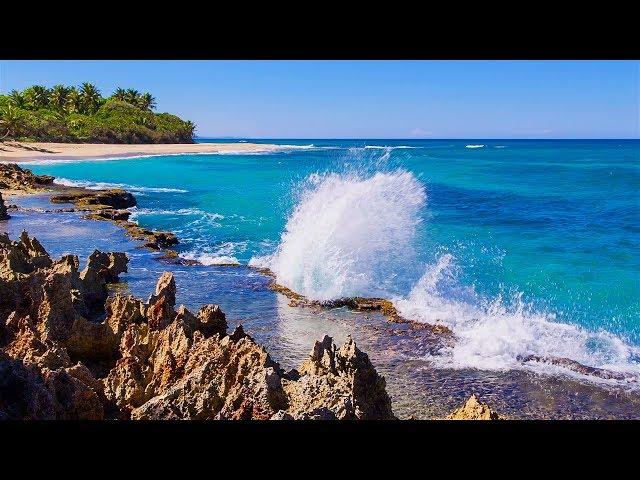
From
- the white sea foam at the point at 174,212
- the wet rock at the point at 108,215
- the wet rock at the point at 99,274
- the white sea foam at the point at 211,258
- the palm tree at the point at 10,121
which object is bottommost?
the white sea foam at the point at 174,212

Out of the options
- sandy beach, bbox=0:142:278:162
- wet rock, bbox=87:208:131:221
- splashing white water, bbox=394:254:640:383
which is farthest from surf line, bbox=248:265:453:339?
sandy beach, bbox=0:142:278:162

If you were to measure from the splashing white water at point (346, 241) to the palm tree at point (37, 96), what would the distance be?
9591 cm

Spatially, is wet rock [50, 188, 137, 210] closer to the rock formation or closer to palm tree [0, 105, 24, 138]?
the rock formation

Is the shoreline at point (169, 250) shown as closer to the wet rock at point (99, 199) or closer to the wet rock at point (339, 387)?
the wet rock at point (99, 199)

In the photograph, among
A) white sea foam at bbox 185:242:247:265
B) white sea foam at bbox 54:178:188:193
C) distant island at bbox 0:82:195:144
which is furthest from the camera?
distant island at bbox 0:82:195:144

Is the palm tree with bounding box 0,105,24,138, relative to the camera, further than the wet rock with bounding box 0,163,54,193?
Yes

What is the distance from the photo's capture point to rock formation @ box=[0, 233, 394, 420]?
555 cm

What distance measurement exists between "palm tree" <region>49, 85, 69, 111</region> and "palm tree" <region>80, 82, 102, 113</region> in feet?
10.1

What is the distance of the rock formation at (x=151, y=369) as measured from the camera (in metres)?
5.55

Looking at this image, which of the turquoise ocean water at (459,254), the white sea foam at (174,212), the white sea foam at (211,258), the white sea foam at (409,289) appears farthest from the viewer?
the white sea foam at (174,212)

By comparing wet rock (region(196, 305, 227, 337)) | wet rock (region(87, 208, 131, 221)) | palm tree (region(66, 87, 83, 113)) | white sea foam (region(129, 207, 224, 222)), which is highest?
palm tree (region(66, 87, 83, 113))

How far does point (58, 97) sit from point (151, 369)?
116328 mm

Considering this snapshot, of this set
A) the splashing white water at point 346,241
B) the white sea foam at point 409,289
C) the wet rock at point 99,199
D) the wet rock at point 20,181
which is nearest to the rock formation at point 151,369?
the white sea foam at point 409,289
